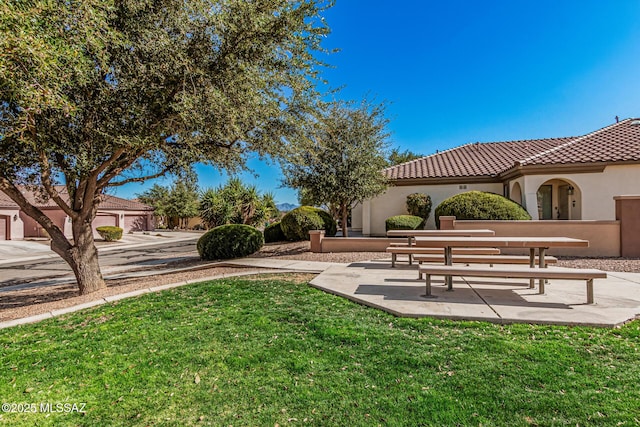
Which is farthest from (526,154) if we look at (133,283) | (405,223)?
(133,283)

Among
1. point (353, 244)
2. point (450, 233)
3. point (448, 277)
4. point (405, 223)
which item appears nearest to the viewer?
point (448, 277)

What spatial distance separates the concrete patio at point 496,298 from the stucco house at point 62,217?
2143cm

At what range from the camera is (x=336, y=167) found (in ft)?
43.3

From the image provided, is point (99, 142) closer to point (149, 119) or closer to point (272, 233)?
point (149, 119)

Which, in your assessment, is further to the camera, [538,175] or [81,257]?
[538,175]

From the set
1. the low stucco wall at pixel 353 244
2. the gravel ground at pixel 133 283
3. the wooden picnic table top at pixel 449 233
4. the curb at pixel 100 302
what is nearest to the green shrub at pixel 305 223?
→ the low stucco wall at pixel 353 244

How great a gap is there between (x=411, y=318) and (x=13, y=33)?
6716mm

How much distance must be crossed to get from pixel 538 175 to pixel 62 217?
117ft

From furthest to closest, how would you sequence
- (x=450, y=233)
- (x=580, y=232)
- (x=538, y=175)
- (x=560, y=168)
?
1. (x=538, y=175)
2. (x=560, y=168)
3. (x=580, y=232)
4. (x=450, y=233)

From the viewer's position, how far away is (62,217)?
94.4 feet

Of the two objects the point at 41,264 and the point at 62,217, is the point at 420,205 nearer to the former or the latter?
the point at 41,264

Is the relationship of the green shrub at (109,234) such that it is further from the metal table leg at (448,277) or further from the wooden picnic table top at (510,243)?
the metal table leg at (448,277)

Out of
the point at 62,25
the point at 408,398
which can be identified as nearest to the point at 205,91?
the point at 62,25

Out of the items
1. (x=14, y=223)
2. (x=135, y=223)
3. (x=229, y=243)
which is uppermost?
(x=14, y=223)
